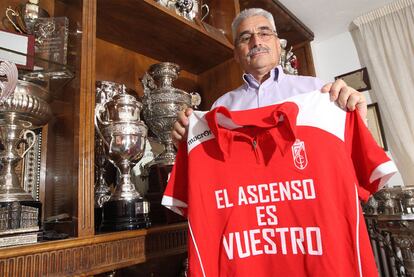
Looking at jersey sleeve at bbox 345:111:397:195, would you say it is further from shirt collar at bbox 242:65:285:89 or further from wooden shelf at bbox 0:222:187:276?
wooden shelf at bbox 0:222:187:276

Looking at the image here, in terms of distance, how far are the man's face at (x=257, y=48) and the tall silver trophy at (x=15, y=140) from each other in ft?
1.95

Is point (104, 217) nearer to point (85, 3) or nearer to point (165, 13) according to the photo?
point (85, 3)

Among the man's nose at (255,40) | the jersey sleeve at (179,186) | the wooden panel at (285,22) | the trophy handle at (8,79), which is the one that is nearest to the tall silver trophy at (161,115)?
the jersey sleeve at (179,186)

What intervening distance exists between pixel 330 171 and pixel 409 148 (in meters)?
1.41

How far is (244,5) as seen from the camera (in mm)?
1609

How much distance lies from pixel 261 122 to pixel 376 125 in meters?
1.54

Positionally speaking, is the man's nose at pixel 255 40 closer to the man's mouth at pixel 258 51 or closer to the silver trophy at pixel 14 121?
the man's mouth at pixel 258 51

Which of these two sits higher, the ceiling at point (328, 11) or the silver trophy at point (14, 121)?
the ceiling at point (328, 11)

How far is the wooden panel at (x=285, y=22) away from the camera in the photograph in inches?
63.7

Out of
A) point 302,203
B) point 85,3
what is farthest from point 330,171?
point 85,3

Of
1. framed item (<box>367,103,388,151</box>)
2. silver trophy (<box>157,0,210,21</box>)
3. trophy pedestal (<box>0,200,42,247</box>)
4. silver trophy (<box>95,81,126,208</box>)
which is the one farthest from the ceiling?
trophy pedestal (<box>0,200,42,247</box>)

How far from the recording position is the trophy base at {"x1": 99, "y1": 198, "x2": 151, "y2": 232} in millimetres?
794

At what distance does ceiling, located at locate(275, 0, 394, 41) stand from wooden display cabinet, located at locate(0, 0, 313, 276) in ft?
1.97

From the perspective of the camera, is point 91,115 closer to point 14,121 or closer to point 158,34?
point 14,121
